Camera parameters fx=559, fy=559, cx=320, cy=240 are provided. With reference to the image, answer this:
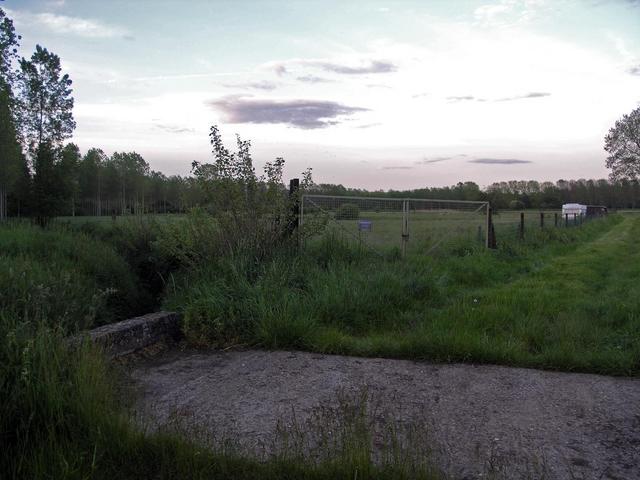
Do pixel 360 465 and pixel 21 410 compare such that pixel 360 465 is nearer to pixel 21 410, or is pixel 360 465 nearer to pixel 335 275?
pixel 21 410

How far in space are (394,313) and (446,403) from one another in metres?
2.62

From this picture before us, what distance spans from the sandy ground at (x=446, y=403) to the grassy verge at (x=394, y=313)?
0.84 ft

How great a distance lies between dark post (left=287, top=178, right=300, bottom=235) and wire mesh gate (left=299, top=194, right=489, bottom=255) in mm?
89

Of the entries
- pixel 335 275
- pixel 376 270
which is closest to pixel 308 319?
pixel 335 275

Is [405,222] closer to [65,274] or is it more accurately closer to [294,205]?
[294,205]

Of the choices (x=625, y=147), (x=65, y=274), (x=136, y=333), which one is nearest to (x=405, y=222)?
(x=65, y=274)

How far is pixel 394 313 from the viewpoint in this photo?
22.7 ft

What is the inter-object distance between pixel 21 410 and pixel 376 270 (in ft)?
18.1

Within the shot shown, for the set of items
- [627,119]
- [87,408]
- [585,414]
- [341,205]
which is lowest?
[585,414]

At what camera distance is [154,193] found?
8306 cm

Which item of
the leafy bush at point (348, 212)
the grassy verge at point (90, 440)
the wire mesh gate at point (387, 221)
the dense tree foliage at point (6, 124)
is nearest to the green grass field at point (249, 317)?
the grassy verge at point (90, 440)

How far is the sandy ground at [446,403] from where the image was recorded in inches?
134

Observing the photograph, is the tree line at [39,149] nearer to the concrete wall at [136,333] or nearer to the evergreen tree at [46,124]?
the evergreen tree at [46,124]

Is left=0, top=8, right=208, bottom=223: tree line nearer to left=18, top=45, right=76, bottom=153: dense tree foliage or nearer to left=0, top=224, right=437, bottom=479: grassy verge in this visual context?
left=18, top=45, right=76, bottom=153: dense tree foliage
